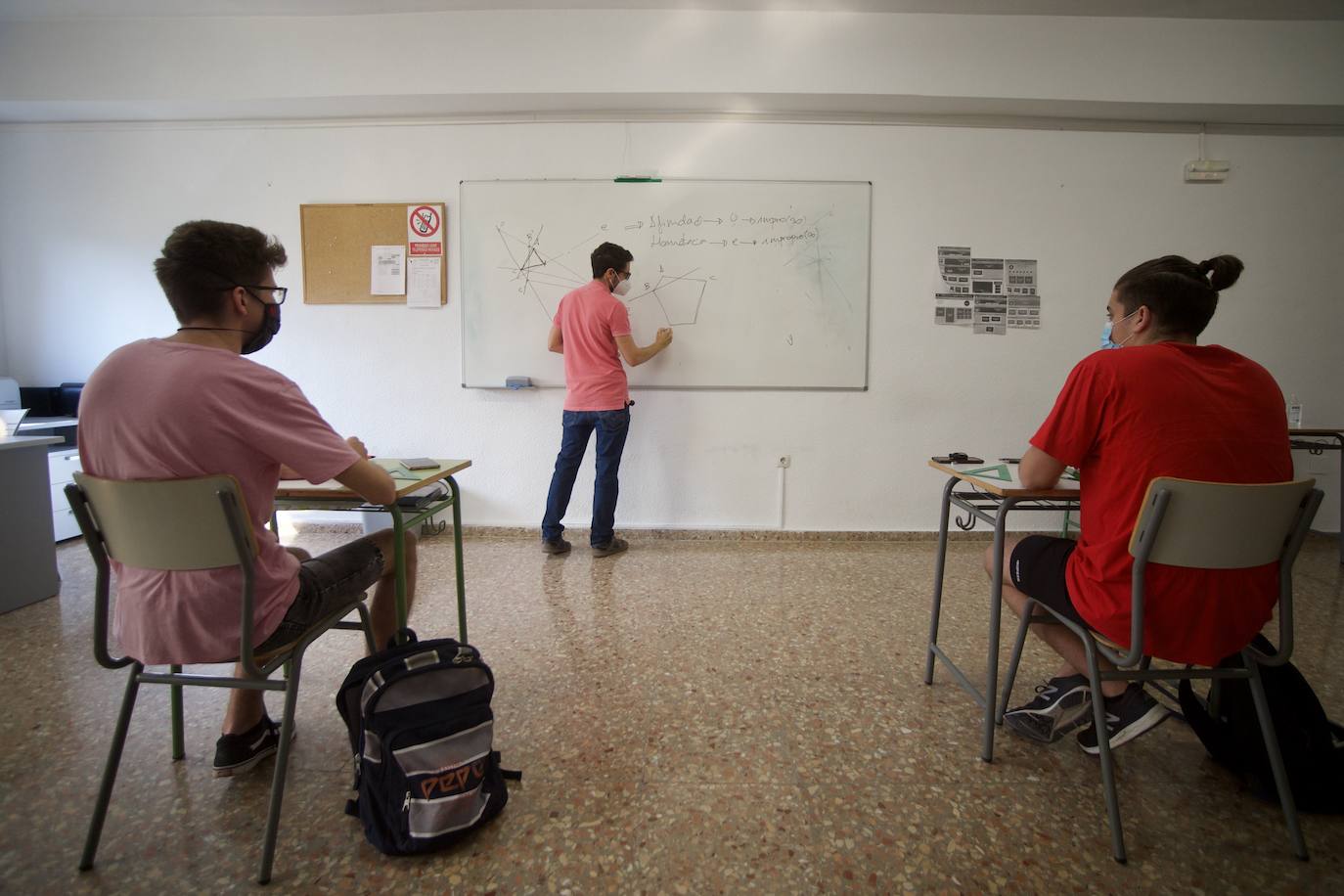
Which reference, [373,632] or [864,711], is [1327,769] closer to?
[864,711]

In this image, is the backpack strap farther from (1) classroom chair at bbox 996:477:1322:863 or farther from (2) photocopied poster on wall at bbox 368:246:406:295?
(2) photocopied poster on wall at bbox 368:246:406:295

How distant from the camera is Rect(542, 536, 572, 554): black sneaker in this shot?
305 cm

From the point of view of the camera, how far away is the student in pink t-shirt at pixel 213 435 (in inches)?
39.1

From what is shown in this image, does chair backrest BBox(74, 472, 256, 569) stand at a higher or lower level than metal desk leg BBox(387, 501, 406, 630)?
higher

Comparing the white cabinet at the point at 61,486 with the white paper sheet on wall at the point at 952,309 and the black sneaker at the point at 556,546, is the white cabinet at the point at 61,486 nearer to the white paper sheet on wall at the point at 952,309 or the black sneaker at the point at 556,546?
the black sneaker at the point at 556,546

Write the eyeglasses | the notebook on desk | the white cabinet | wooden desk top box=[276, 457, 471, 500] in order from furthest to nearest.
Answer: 1. the white cabinet
2. the notebook on desk
3. wooden desk top box=[276, 457, 471, 500]
4. the eyeglasses

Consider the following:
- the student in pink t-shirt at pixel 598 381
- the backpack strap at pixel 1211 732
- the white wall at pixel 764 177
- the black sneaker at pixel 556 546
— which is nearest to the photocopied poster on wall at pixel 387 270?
the white wall at pixel 764 177

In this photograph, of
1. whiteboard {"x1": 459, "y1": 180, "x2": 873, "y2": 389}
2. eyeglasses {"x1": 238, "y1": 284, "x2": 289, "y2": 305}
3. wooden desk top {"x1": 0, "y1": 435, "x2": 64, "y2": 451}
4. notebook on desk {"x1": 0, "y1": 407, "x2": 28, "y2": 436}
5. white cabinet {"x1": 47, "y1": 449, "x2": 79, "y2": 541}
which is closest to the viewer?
eyeglasses {"x1": 238, "y1": 284, "x2": 289, "y2": 305}

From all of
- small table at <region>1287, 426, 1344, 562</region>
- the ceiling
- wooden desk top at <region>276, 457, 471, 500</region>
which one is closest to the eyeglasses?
wooden desk top at <region>276, 457, 471, 500</region>

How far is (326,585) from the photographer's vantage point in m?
1.24

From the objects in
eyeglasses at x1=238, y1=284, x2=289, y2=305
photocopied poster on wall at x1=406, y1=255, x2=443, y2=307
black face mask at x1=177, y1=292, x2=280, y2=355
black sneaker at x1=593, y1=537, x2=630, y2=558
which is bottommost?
black sneaker at x1=593, y1=537, x2=630, y2=558

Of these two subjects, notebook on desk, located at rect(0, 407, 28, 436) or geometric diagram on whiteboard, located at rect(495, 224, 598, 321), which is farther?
geometric diagram on whiteboard, located at rect(495, 224, 598, 321)

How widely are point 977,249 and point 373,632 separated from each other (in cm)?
353

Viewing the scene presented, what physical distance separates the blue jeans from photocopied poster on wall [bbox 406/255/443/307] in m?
1.13
